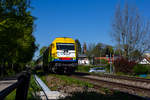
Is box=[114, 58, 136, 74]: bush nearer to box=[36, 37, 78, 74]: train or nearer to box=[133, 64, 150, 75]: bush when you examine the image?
box=[133, 64, 150, 75]: bush

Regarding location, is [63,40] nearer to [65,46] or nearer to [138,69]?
[65,46]

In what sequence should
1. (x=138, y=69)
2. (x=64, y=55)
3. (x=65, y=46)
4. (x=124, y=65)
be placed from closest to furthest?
(x=64, y=55)
(x=65, y=46)
(x=124, y=65)
(x=138, y=69)

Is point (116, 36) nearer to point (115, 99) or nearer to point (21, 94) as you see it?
point (115, 99)

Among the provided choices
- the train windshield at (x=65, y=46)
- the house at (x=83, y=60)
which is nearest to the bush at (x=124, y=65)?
the train windshield at (x=65, y=46)

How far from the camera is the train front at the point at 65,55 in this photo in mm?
20312

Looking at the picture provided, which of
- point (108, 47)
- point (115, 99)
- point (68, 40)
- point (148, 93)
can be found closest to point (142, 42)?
point (68, 40)

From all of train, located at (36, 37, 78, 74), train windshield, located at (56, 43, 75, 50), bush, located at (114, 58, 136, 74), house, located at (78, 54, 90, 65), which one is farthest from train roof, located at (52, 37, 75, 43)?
house, located at (78, 54, 90, 65)

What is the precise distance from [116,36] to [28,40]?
13357mm

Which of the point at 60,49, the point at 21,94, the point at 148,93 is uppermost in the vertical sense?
the point at 60,49

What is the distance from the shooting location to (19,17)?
63.3 ft

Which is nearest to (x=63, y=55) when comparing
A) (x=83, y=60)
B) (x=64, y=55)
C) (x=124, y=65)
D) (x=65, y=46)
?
(x=64, y=55)

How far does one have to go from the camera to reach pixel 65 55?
20484 mm

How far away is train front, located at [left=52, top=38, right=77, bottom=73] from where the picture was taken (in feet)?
66.6

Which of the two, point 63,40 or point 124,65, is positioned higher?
point 63,40
